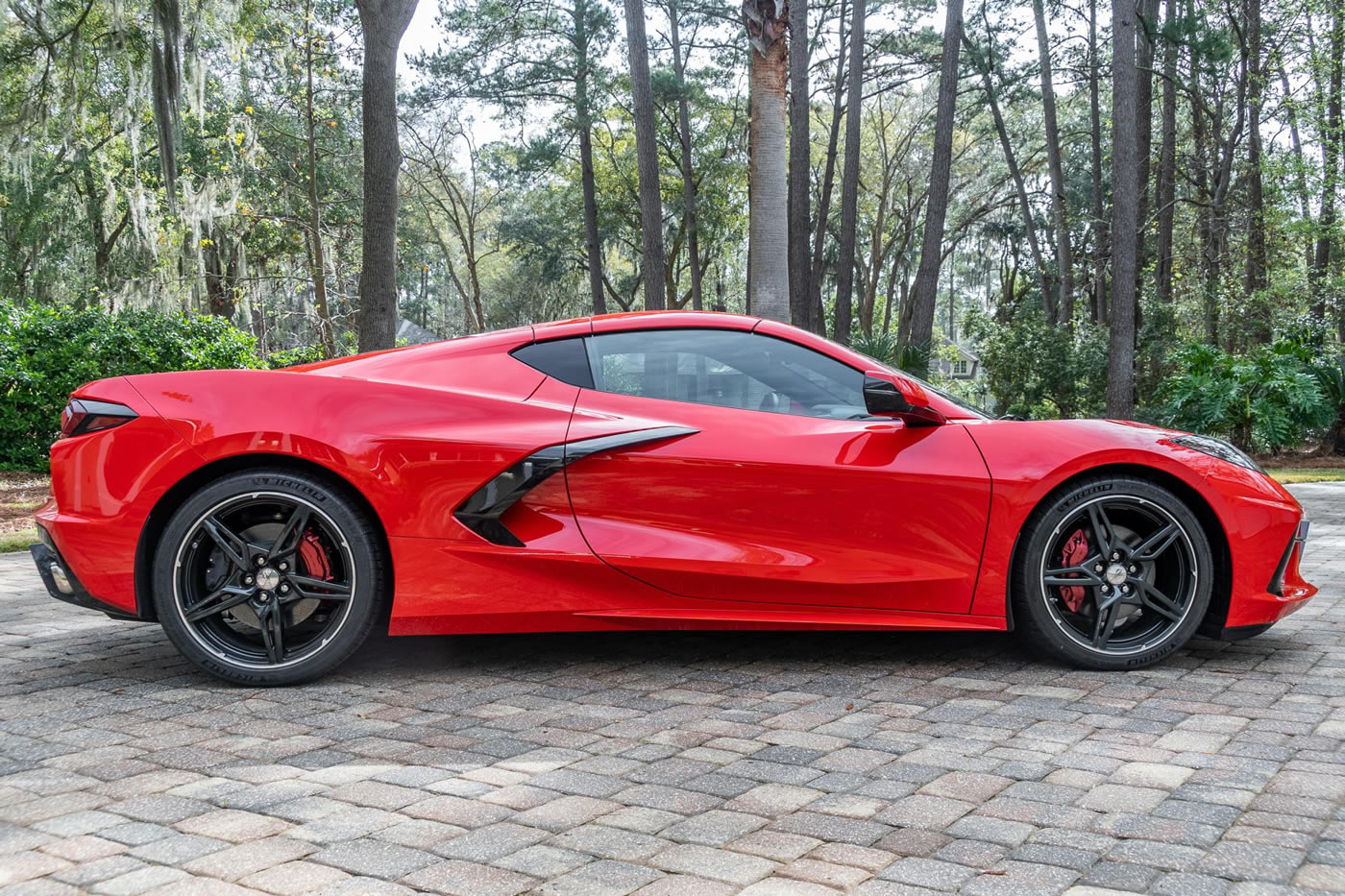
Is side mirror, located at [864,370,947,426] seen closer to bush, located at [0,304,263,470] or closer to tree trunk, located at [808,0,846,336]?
bush, located at [0,304,263,470]

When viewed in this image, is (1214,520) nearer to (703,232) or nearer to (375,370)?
(375,370)

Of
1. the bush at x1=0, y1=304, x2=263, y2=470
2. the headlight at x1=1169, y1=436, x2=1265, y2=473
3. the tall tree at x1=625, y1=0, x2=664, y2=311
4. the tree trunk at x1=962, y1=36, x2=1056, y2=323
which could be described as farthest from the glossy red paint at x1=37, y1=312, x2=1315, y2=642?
the tree trunk at x1=962, y1=36, x2=1056, y2=323

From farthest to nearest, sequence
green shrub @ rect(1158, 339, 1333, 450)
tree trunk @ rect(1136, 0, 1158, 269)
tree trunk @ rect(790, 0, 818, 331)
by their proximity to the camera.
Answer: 1. tree trunk @ rect(1136, 0, 1158, 269)
2. tree trunk @ rect(790, 0, 818, 331)
3. green shrub @ rect(1158, 339, 1333, 450)

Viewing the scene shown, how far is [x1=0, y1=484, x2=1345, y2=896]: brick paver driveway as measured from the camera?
2.30 metres

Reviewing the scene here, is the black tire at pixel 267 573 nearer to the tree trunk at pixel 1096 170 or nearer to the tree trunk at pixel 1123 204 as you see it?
the tree trunk at pixel 1123 204

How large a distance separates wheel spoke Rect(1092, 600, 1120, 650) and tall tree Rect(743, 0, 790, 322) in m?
5.91

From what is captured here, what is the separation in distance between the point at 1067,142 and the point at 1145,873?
40178 millimetres

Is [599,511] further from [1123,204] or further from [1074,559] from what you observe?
[1123,204]

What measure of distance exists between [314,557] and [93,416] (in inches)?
36.7

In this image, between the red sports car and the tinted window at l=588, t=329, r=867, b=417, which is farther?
the tinted window at l=588, t=329, r=867, b=417

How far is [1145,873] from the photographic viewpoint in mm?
2264

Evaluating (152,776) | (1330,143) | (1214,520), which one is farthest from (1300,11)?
(152,776)

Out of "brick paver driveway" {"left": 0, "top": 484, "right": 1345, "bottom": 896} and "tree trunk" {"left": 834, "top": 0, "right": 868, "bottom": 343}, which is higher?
"tree trunk" {"left": 834, "top": 0, "right": 868, "bottom": 343}

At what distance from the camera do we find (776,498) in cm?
382
